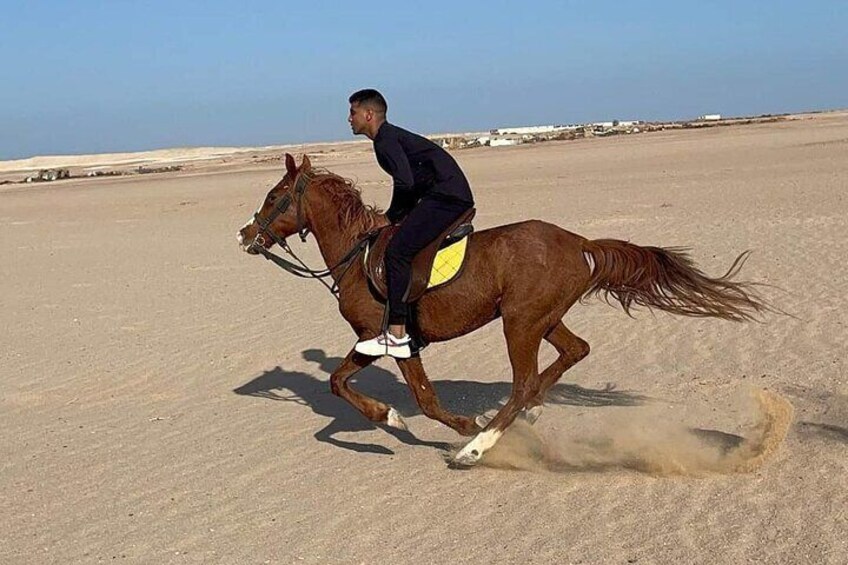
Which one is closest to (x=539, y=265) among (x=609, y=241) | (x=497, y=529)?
(x=609, y=241)

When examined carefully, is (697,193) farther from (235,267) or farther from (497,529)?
(497,529)

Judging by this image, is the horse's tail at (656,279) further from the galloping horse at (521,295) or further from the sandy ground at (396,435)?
the sandy ground at (396,435)

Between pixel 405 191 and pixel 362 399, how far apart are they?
1.68 m

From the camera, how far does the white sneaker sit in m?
8.52

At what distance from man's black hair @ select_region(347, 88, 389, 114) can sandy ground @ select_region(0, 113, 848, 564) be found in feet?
8.89

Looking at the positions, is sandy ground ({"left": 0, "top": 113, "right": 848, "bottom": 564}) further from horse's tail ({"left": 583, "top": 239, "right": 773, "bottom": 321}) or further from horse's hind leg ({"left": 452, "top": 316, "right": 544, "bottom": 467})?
horse's tail ({"left": 583, "top": 239, "right": 773, "bottom": 321})

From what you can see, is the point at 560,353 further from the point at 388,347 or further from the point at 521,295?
the point at 388,347

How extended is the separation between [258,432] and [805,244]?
11485mm

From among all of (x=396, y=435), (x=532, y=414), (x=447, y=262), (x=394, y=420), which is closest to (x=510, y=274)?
(x=447, y=262)

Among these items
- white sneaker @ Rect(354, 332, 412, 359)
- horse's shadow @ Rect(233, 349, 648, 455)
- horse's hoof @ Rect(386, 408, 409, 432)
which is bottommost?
horse's shadow @ Rect(233, 349, 648, 455)

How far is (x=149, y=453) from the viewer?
9.30m

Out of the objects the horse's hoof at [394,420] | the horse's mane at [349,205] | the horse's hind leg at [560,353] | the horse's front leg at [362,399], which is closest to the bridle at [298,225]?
the horse's mane at [349,205]

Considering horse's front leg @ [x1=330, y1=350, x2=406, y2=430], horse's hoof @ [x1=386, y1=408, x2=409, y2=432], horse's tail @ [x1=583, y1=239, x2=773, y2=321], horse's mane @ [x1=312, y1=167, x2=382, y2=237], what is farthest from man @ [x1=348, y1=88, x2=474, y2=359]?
horse's tail @ [x1=583, y1=239, x2=773, y2=321]

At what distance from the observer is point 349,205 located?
9.27 m
